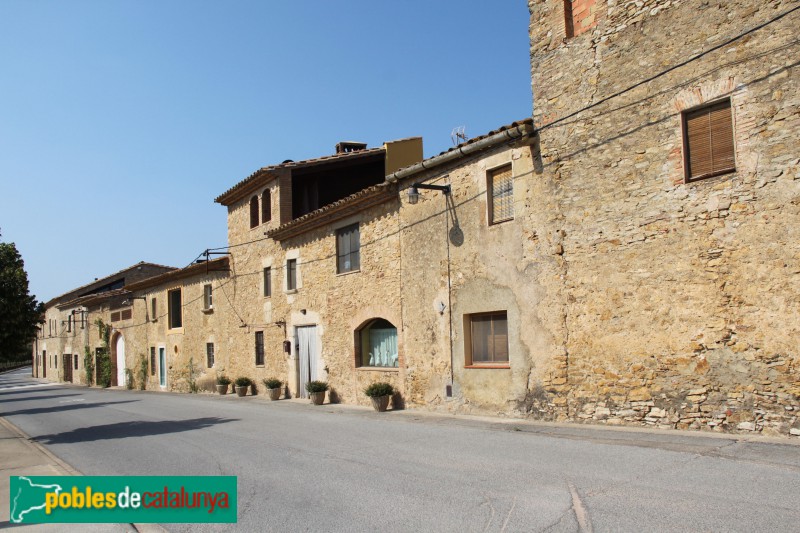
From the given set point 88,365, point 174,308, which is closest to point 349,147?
point 174,308

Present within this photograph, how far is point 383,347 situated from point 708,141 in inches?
390

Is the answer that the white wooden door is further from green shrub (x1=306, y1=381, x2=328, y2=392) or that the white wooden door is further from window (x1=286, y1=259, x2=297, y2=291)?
green shrub (x1=306, y1=381, x2=328, y2=392)

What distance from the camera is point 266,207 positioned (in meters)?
23.9

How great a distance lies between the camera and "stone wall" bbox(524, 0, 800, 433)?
28.3 feet

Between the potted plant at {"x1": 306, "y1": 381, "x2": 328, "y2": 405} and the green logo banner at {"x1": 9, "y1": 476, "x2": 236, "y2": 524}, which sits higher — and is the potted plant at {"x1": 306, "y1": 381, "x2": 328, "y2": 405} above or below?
below

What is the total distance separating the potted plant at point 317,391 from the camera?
18375 mm

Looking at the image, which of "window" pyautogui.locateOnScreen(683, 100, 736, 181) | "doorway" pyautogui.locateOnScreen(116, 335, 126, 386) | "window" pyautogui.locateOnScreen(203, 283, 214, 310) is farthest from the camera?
"doorway" pyautogui.locateOnScreen(116, 335, 126, 386)

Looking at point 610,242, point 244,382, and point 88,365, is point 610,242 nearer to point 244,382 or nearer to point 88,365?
point 244,382

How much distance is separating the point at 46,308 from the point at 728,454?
61.2m

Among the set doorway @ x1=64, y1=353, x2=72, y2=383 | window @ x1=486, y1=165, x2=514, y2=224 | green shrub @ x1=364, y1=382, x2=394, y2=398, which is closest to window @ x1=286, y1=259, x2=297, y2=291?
green shrub @ x1=364, y1=382, x2=394, y2=398

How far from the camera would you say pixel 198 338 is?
28797mm

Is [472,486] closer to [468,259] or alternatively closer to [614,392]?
[614,392]

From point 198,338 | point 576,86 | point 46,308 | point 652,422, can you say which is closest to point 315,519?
point 652,422

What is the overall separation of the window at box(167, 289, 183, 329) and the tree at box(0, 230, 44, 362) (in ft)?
54.0
